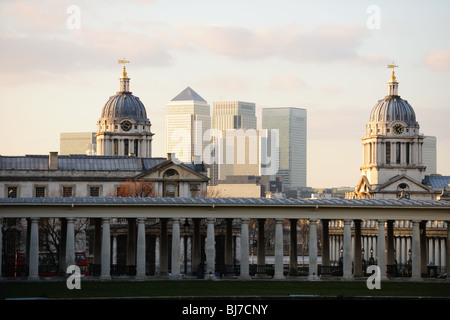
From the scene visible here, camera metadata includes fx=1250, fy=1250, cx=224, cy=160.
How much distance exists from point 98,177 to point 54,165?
5649 mm

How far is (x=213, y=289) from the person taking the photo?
87875 mm

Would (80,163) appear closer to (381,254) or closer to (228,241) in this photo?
(228,241)

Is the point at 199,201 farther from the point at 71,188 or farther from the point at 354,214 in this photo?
the point at 71,188

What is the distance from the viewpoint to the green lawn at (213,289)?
82500 millimetres

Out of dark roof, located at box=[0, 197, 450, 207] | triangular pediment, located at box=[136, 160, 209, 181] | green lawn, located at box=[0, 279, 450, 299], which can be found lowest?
green lawn, located at box=[0, 279, 450, 299]

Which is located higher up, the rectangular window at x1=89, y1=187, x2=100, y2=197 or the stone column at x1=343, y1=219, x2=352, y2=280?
the rectangular window at x1=89, y1=187, x2=100, y2=197

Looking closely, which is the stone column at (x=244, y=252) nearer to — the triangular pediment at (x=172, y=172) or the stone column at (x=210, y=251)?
the stone column at (x=210, y=251)

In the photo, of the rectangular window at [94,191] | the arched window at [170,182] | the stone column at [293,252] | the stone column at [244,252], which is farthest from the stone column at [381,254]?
the rectangular window at [94,191]

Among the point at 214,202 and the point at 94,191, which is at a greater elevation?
the point at 94,191

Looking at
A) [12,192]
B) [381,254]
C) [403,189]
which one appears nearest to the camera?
[381,254]

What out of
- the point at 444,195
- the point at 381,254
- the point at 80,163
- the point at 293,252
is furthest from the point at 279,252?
the point at 444,195

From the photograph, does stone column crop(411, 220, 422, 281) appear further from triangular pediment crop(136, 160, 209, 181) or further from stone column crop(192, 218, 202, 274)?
triangular pediment crop(136, 160, 209, 181)

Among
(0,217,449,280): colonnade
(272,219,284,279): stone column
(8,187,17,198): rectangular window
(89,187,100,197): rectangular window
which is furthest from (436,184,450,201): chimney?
(272,219,284,279): stone column

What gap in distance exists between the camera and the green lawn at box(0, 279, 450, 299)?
82.5 m
